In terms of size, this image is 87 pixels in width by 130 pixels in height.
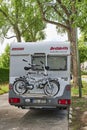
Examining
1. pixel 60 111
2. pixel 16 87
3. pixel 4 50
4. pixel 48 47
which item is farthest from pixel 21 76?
pixel 4 50

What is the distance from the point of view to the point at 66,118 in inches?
599

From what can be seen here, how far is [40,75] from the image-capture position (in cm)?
1550

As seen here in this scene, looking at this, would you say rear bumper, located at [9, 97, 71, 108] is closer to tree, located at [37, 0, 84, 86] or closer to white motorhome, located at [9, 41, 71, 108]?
white motorhome, located at [9, 41, 71, 108]

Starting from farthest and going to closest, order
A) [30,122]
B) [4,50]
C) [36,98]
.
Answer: [4,50]
[36,98]
[30,122]

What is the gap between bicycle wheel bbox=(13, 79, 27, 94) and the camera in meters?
15.4

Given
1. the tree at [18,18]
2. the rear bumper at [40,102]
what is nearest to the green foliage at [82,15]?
the rear bumper at [40,102]

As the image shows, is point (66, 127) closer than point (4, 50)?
Yes

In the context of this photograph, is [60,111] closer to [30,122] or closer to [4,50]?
[30,122]

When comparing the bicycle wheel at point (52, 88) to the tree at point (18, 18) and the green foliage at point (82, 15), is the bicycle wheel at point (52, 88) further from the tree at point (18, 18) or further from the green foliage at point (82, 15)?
the tree at point (18, 18)

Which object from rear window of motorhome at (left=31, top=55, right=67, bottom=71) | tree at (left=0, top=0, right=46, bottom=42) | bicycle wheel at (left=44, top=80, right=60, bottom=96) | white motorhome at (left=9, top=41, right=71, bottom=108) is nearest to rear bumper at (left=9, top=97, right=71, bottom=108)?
white motorhome at (left=9, top=41, right=71, bottom=108)

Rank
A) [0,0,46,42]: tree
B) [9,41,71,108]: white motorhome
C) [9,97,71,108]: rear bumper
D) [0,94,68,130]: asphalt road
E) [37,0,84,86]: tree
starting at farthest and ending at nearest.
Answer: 1. [0,0,46,42]: tree
2. [37,0,84,86]: tree
3. [9,41,71,108]: white motorhome
4. [9,97,71,108]: rear bumper
5. [0,94,68,130]: asphalt road

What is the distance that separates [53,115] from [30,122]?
7.10 feet

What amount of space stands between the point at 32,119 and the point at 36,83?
4.79ft

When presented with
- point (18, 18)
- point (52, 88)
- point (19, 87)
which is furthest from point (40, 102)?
point (18, 18)
